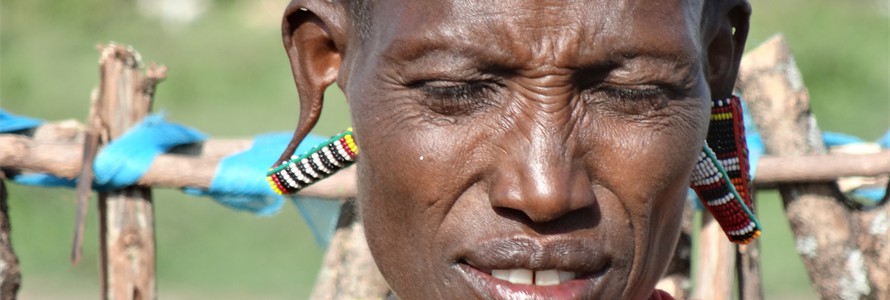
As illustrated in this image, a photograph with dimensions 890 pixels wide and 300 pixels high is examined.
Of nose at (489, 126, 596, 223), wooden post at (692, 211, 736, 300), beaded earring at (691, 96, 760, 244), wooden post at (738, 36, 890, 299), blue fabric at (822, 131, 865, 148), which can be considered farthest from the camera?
blue fabric at (822, 131, 865, 148)

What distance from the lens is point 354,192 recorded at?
3.18m

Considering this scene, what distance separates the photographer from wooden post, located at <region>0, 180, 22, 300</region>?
2.99 m

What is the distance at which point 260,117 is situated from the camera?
11.1m

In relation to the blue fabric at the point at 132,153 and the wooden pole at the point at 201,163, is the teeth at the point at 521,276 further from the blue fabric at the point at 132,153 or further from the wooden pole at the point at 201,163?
the blue fabric at the point at 132,153

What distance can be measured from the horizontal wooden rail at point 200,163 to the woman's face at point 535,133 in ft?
3.82

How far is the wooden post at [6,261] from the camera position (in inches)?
118

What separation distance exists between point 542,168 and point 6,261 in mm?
1723

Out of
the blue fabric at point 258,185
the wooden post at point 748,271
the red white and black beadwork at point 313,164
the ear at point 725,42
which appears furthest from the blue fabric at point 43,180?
the wooden post at point 748,271

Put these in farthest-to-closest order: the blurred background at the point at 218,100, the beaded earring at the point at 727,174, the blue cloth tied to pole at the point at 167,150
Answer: the blurred background at the point at 218,100
the blue cloth tied to pole at the point at 167,150
the beaded earring at the point at 727,174

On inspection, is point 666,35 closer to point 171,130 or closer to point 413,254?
point 413,254

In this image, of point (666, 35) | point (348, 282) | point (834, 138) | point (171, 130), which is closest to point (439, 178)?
point (666, 35)

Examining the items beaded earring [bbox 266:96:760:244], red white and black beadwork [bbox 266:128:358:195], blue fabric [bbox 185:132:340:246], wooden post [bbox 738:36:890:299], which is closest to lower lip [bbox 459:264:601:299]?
beaded earring [bbox 266:96:760:244]

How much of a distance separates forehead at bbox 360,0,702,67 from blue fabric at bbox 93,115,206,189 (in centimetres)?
137

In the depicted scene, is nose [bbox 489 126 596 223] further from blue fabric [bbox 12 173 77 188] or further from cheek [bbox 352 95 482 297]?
blue fabric [bbox 12 173 77 188]
